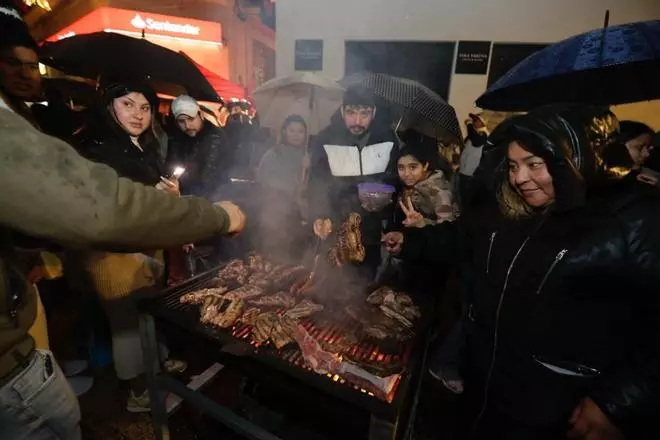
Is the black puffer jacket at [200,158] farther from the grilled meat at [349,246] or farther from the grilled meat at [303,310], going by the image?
the grilled meat at [303,310]

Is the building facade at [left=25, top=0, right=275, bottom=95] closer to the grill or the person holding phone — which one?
the person holding phone

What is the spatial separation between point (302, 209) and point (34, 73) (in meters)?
3.27

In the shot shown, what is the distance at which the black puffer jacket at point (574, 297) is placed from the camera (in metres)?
1.65

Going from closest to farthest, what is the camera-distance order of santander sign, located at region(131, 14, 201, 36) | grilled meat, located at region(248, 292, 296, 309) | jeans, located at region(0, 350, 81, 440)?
jeans, located at region(0, 350, 81, 440) → grilled meat, located at region(248, 292, 296, 309) → santander sign, located at region(131, 14, 201, 36)

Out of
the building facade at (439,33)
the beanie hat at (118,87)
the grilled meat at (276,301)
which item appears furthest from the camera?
the building facade at (439,33)

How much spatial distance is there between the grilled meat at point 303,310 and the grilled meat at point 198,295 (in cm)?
66

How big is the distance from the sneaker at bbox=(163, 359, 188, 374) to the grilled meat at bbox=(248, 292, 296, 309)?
2.27 meters

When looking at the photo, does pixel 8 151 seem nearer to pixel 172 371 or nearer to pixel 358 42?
pixel 172 371

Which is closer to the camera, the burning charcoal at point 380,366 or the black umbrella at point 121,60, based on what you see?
the burning charcoal at point 380,366

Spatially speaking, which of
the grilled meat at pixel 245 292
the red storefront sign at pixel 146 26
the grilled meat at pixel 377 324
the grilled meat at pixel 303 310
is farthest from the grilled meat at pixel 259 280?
the red storefront sign at pixel 146 26

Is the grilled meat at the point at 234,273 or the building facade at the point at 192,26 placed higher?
the building facade at the point at 192,26

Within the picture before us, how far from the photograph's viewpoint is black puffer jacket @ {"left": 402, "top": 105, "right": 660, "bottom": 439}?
1.65 m

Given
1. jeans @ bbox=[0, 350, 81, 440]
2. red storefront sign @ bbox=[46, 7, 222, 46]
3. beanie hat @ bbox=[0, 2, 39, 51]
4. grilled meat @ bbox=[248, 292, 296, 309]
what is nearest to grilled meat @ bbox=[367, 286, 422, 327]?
grilled meat @ bbox=[248, 292, 296, 309]

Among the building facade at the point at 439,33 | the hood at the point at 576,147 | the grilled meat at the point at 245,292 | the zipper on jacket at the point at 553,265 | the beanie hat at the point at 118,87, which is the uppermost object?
the building facade at the point at 439,33
